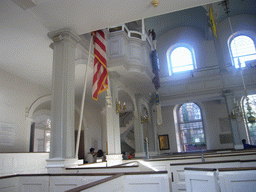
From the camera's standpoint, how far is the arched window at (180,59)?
15309 millimetres

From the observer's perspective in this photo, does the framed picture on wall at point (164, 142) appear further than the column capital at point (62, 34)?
Yes

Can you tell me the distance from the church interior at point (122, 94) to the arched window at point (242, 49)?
2.7 inches

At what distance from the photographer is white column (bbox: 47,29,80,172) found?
4535 millimetres

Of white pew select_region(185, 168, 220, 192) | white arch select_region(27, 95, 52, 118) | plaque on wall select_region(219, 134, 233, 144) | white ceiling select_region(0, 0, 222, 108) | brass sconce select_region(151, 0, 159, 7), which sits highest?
white ceiling select_region(0, 0, 222, 108)

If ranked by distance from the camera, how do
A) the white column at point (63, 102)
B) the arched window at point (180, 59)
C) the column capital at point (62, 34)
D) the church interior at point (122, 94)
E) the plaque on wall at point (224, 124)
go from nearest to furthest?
the church interior at point (122, 94), the white column at point (63, 102), the column capital at point (62, 34), the plaque on wall at point (224, 124), the arched window at point (180, 59)

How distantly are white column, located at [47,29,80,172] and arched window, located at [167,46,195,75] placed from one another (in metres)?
11.2

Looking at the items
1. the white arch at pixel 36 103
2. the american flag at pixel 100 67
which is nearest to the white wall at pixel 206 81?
the white arch at pixel 36 103

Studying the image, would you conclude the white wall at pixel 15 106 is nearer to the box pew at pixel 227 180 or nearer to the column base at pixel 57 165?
the column base at pixel 57 165

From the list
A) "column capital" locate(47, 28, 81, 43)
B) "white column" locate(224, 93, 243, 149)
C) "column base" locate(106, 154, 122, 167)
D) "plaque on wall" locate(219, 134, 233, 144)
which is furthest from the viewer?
"plaque on wall" locate(219, 134, 233, 144)

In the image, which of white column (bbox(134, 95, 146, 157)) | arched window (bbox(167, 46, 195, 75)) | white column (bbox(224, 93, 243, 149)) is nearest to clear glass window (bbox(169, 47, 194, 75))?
arched window (bbox(167, 46, 195, 75))

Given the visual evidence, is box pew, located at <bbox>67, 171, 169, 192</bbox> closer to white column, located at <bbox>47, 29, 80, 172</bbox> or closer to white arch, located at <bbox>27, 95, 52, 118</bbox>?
white column, located at <bbox>47, 29, 80, 172</bbox>

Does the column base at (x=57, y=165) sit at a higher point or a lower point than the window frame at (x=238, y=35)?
lower

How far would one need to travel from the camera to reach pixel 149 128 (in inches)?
532

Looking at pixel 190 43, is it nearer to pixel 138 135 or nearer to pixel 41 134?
pixel 138 135
